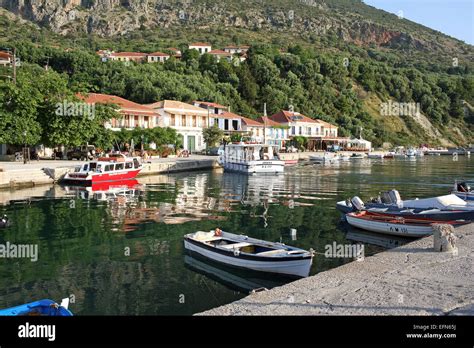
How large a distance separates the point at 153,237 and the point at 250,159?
3579 cm

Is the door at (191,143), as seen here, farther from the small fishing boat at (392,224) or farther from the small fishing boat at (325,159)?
the small fishing boat at (392,224)

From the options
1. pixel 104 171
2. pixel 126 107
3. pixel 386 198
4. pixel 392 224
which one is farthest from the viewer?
pixel 126 107

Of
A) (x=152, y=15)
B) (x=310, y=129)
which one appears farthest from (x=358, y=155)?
(x=152, y=15)

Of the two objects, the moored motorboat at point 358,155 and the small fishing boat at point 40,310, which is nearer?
the small fishing boat at point 40,310

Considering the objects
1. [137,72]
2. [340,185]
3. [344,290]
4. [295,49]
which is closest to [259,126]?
[137,72]

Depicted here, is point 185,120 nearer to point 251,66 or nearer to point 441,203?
point 251,66

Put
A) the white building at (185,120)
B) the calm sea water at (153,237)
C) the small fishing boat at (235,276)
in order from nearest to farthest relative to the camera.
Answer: the calm sea water at (153,237) < the small fishing boat at (235,276) < the white building at (185,120)

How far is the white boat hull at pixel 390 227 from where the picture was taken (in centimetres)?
1978

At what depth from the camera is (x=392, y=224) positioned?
20422mm

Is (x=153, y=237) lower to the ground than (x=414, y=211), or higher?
lower

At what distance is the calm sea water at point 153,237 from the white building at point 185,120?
3046 cm

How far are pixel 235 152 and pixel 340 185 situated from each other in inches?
696

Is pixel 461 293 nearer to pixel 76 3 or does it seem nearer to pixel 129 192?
pixel 129 192

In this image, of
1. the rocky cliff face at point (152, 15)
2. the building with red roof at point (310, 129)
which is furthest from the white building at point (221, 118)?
the rocky cliff face at point (152, 15)
